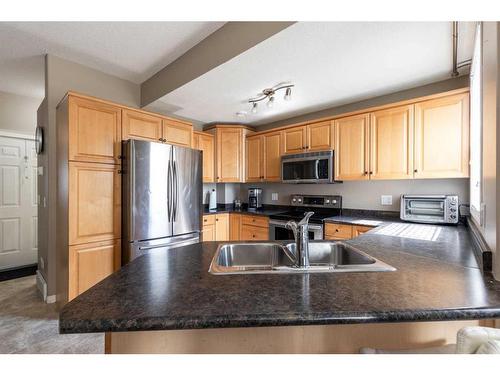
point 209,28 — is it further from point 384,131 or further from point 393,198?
point 393,198

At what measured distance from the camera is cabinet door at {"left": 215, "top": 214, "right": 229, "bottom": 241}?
362 centimetres

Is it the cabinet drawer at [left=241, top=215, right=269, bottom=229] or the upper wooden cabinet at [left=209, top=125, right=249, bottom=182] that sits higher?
the upper wooden cabinet at [left=209, top=125, right=249, bottom=182]

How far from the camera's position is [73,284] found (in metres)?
2.13

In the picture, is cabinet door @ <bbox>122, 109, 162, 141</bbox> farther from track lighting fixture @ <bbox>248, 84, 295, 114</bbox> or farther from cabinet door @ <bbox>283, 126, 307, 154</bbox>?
cabinet door @ <bbox>283, 126, 307, 154</bbox>

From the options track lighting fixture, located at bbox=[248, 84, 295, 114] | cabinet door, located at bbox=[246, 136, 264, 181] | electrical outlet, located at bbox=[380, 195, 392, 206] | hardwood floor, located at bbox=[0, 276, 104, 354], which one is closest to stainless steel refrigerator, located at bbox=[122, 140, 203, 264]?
hardwood floor, located at bbox=[0, 276, 104, 354]

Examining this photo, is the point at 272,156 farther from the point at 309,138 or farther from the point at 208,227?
the point at 208,227

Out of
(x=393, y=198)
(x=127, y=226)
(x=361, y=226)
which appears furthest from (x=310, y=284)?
(x=393, y=198)

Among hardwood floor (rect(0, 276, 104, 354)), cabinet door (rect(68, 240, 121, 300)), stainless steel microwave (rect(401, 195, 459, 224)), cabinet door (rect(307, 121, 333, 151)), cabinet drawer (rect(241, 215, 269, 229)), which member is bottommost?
hardwood floor (rect(0, 276, 104, 354))

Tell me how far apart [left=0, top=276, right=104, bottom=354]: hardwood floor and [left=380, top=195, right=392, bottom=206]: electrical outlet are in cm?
312

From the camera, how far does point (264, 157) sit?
12.2 ft

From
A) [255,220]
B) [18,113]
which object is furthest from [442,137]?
[18,113]

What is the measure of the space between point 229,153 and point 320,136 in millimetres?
1497

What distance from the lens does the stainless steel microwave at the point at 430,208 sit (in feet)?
7.37

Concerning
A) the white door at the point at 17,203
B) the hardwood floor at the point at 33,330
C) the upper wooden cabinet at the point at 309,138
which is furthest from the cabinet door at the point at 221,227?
the white door at the point at 17,203
